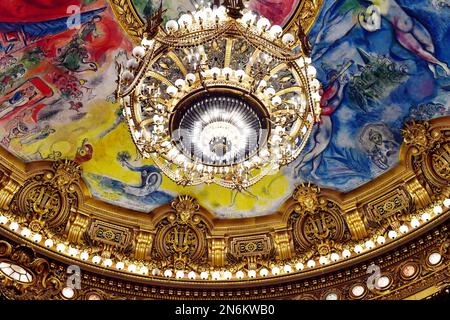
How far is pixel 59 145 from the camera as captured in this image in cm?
1563

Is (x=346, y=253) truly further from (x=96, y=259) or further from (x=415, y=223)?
(x=96, y=259)

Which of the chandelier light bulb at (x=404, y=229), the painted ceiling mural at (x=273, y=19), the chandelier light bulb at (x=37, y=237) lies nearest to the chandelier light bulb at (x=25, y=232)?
the chandelier light bulb at (x=37, y=237)

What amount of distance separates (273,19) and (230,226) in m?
5.09

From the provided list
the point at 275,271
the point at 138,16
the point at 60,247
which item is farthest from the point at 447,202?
the point at 60,247

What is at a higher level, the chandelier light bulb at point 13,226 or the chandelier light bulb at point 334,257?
the chandelier light bulb at point 13,226

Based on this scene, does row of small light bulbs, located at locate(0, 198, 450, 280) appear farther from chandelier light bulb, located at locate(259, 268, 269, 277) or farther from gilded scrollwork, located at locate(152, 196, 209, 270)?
gilded scrollwork, located at locate(152, 196, 209, 270)

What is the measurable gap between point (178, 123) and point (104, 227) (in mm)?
4790

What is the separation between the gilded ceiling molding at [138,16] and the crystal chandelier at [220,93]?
220cm

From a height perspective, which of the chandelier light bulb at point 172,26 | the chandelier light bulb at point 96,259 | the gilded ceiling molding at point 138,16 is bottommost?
the chandelier light bulb at point 96,259

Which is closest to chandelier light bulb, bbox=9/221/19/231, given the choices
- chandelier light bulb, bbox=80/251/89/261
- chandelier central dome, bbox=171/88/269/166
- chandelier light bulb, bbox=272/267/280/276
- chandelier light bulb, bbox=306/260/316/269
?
chandelier light bulb, bbox=80/251/89/261

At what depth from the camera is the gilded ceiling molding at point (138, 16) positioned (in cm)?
1397

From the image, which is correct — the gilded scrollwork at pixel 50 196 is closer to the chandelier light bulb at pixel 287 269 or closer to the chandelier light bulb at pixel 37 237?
the chandelier light bulb at pixel 37 237
